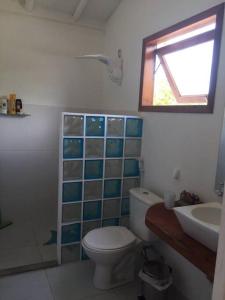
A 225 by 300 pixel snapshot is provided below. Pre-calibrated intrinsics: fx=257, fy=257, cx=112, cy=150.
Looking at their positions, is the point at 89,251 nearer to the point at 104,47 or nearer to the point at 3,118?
the point at 3,118

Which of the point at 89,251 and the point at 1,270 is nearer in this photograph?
the point at 89,251

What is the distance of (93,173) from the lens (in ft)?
7.86

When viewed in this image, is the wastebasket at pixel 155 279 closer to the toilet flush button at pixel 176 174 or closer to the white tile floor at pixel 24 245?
the toilet flush button at pixel 176 174

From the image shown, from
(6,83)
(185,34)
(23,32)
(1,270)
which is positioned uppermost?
(23,32)

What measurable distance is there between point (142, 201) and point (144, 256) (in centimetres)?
48

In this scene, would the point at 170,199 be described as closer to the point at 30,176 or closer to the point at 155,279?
the point at 155,279

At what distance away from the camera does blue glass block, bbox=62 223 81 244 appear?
2.36 m

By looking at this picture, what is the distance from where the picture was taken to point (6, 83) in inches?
114

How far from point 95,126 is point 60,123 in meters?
0.31

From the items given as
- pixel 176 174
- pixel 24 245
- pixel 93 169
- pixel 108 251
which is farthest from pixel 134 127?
pixel 24 245

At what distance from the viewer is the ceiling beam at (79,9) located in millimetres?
2773

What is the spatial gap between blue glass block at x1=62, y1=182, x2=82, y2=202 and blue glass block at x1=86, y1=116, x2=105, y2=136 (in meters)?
0.48

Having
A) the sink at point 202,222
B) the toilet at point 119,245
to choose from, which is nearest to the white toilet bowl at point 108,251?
the toilet at point 119,245

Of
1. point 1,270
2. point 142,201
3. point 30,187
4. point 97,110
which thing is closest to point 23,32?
point 97,110
